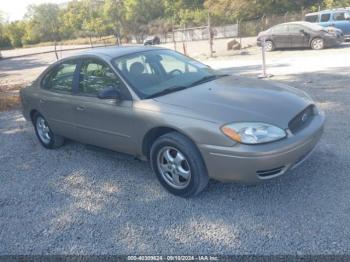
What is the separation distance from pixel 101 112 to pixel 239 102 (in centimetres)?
175

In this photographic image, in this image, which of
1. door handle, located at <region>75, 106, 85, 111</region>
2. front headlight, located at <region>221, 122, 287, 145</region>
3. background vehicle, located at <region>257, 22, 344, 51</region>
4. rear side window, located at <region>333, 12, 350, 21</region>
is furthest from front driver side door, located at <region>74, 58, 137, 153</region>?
rear side window, located at <region>333, 12, 350, 21</region>

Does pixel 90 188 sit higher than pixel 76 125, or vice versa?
pixel 76 125

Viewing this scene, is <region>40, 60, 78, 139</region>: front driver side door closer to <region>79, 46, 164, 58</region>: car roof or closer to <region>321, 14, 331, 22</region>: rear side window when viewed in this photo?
<region>79, 46, 164, 58</region>: car roof

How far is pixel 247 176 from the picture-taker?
11.0 ft

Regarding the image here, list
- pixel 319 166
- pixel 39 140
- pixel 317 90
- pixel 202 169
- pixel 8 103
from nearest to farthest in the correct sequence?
pixel 202 169 → pixel 319 166 → pixel 39 140 → pixel 317 90 → pixel 8 103

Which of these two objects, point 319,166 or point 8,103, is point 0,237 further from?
point 8,103

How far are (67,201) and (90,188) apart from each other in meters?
0.35

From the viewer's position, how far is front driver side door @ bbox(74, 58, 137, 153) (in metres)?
4.17

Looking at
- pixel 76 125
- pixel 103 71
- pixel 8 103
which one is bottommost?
pixel 8 103

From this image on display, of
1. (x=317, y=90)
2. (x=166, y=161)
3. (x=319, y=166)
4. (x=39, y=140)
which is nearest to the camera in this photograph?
(x=166, y=161)

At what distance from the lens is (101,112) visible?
4.41 meters

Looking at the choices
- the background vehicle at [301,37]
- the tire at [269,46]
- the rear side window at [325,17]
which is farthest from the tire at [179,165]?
the rear side window at [325,17]

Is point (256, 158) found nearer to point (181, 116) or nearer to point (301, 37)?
point (181, 116)

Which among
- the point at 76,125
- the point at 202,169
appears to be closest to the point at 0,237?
the point at 76,125
